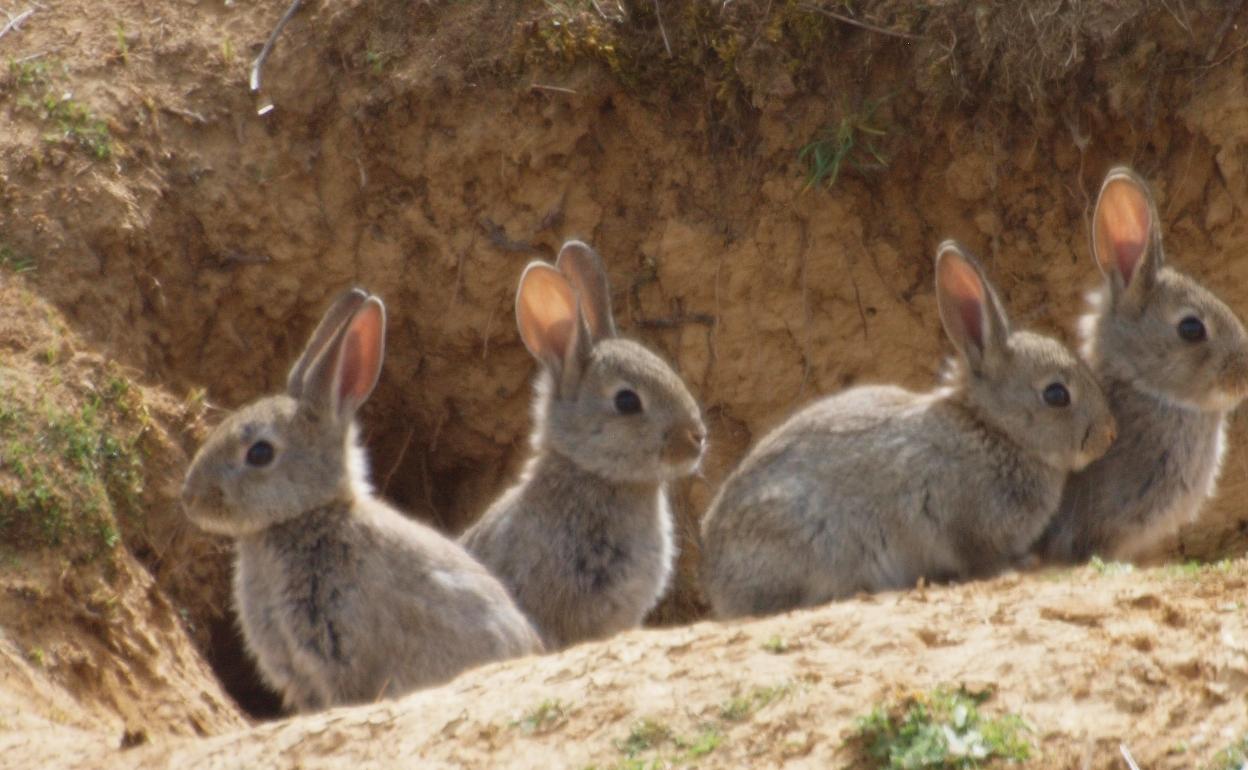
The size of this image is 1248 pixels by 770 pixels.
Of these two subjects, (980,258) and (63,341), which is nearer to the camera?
(63,341)

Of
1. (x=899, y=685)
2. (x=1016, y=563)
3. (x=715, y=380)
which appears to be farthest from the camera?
(x=715, y=380)

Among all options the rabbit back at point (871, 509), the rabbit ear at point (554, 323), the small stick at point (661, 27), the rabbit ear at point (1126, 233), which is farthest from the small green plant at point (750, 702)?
the small stick at point (661, 27)

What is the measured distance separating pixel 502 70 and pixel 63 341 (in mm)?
2754

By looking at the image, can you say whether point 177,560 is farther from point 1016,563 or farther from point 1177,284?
point 1177,284

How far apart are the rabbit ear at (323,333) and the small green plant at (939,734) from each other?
333cm

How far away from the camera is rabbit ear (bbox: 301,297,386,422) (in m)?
7.28

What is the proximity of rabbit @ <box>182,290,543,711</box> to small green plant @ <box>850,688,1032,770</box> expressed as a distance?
2.25 m

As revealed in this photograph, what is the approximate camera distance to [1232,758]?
4.43 meters

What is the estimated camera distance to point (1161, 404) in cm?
764

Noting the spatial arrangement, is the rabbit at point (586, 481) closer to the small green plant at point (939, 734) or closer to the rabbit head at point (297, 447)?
the rabbit head at point (297, 447)

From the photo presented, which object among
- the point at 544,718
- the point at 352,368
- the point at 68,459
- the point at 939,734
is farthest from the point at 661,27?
the point at 939,734

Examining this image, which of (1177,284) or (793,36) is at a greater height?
(793,36)

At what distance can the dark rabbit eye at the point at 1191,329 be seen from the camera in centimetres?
759

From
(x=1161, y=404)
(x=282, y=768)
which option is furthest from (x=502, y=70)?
(x=282, y=768)
